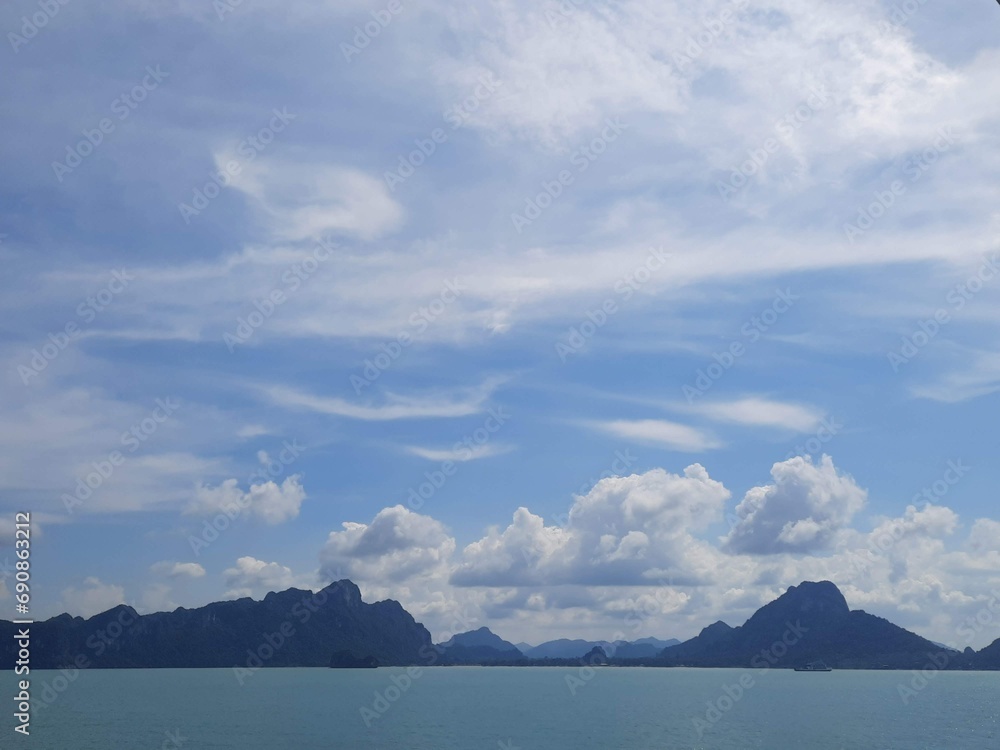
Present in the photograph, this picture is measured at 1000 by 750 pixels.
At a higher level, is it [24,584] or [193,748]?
[24,584]

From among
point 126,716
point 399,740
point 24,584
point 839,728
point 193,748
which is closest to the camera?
point 24,584

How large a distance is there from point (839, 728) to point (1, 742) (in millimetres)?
162238

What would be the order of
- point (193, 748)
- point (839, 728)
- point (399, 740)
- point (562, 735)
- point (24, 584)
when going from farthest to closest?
point (839, 728)
point (562, 735)
point (399, 740)
point (193, 748)
point (24, 584)

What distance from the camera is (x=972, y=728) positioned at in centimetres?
18112

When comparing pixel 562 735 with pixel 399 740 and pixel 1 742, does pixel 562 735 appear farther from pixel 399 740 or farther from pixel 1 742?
pixel 1 742

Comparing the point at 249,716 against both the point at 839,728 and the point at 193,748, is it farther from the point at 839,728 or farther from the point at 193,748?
the point at 839,728

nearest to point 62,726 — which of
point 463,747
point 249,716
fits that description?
point 249,716

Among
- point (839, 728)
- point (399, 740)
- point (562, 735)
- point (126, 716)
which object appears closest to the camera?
point (399, 740)

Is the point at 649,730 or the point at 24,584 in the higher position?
the point at 24,584

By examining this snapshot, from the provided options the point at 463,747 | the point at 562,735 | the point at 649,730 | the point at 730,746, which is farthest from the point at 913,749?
the point at 463,747

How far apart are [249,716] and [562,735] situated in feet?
267

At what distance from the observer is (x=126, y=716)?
196625 millimetres

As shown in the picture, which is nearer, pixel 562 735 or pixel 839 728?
pixel 562 735

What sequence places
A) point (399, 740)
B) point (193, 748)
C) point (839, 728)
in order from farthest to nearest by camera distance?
1. point (839, 728)
2. point (399, 740)
3. point (193, 748)
